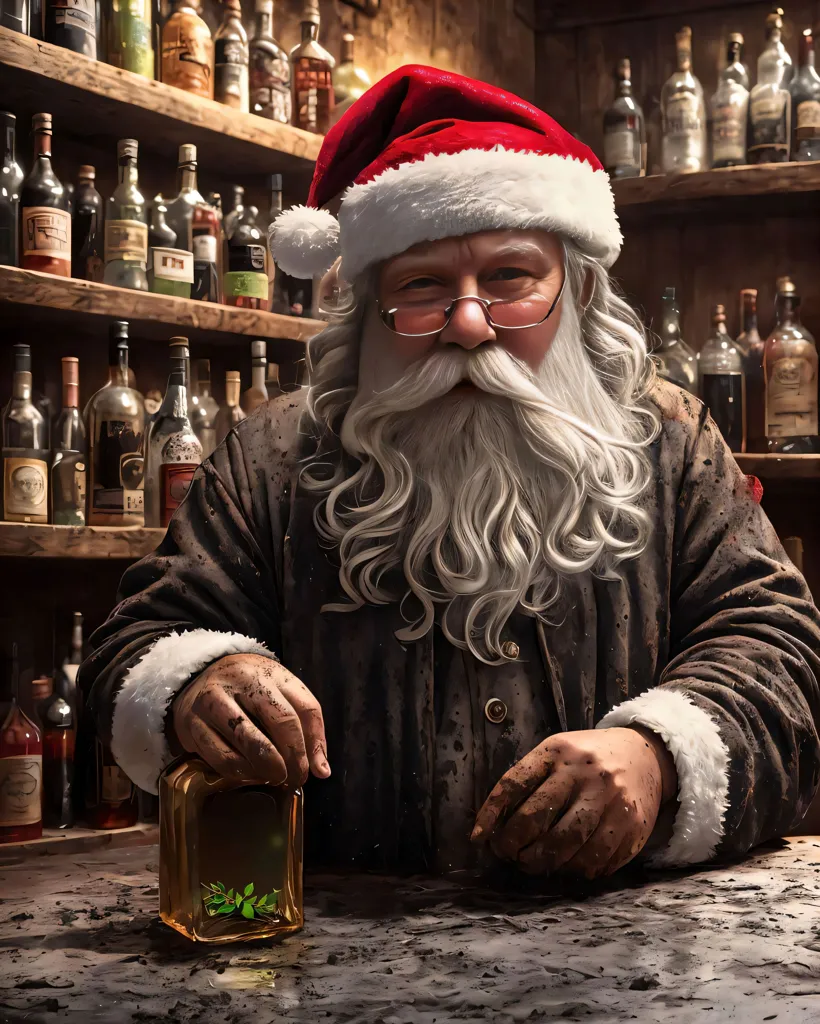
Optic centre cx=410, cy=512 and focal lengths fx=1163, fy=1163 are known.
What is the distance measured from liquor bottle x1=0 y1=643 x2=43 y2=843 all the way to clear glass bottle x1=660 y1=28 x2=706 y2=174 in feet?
5.80

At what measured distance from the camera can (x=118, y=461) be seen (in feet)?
6.87

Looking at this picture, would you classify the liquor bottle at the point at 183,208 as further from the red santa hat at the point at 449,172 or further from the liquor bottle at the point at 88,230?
the red santa hat at the point at 449,172

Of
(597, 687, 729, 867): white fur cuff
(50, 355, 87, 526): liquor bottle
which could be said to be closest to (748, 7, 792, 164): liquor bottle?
(50, 355, 87, 526): liquor bottle

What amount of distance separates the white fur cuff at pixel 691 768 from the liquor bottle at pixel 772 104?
1781 mm

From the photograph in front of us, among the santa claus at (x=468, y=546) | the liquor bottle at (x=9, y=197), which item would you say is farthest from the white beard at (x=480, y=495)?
the liquor bottle at (x=9, y=197)

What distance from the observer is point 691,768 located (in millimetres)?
1050

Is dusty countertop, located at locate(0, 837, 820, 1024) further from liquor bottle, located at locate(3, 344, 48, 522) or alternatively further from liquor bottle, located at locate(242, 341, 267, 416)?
liquor bottle, located at locate(242, 341, 267, 416)

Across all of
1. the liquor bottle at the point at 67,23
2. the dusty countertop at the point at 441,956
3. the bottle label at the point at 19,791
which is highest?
the liquor bottle at the point at 67,23

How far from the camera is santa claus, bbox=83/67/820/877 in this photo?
3.88 ft

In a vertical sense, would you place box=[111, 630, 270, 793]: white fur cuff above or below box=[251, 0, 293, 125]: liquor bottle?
below

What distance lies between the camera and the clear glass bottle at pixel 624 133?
260 cm

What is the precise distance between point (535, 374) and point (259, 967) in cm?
75

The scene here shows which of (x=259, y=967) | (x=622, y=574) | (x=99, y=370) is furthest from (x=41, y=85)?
(x=259, y=967)

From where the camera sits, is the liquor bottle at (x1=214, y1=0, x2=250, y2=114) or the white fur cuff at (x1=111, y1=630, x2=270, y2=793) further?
the liquor bottle at (x1=214, y1=0, x2=250, y2=114)
